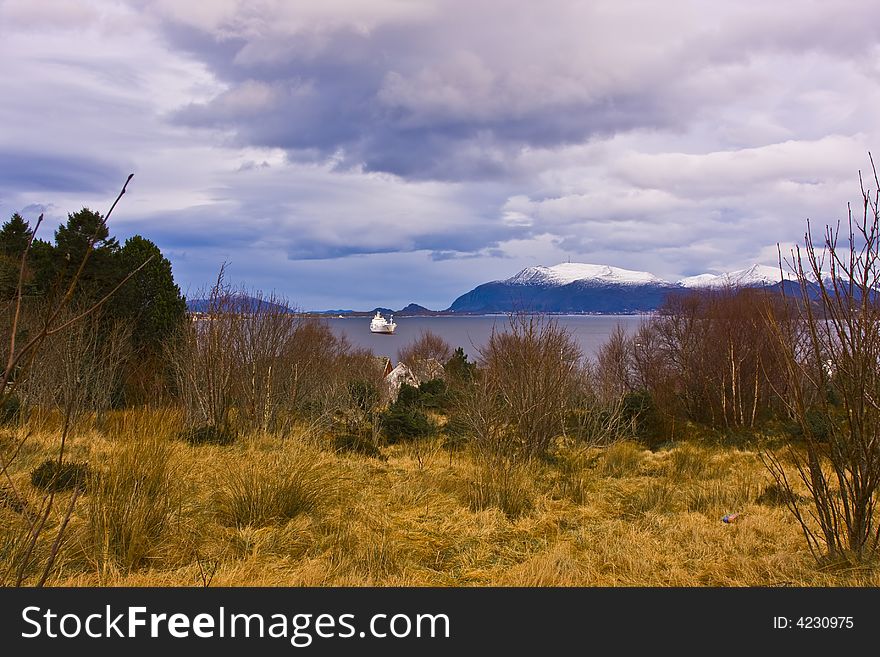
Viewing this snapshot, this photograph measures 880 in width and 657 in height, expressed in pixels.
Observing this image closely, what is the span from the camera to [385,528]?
17.9ft

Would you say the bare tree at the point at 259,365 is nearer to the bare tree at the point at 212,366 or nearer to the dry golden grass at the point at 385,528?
the bare tree at the point at 212,366

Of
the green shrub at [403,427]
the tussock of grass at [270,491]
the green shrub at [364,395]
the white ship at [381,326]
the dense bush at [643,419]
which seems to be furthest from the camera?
the white ship at [381,326]

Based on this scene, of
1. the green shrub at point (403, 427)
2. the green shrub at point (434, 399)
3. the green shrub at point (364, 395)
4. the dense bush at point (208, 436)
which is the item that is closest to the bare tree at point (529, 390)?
the green shrub at point (403, 427)

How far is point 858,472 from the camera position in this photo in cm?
427

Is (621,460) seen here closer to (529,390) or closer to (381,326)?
(529,390)

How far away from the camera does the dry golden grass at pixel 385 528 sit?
13.3ft

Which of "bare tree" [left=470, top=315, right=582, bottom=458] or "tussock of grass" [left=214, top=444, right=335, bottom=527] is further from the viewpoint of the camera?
"bare tree" [left=470, top=315, right=582, bottom=458]

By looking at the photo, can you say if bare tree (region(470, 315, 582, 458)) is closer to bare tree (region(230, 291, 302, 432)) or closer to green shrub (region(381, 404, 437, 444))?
green shrub (region(381, 404, 437, 444))

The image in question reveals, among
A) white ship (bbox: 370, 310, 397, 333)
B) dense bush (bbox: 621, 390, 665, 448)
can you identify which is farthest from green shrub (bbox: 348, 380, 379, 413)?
white ship (bbox: 370, 310, 397, 333)

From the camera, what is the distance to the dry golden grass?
4.06m

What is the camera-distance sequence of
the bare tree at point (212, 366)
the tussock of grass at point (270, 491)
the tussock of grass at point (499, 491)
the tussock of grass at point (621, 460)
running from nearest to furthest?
the tussock of grass at point (270, 491) < the tussock of grass at point (499, 491) < the tussock of grass at point (621, 460) < the bare tree at point (212, 366)

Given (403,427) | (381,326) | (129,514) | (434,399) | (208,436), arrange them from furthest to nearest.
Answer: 1. (381,326)
2. (434,399)
3. (403,427)
4. (208,436)
5. (129,514)

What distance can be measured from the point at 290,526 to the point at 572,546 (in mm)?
2778

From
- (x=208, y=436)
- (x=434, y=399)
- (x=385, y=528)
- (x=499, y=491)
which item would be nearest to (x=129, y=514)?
(x=385, y=528)
